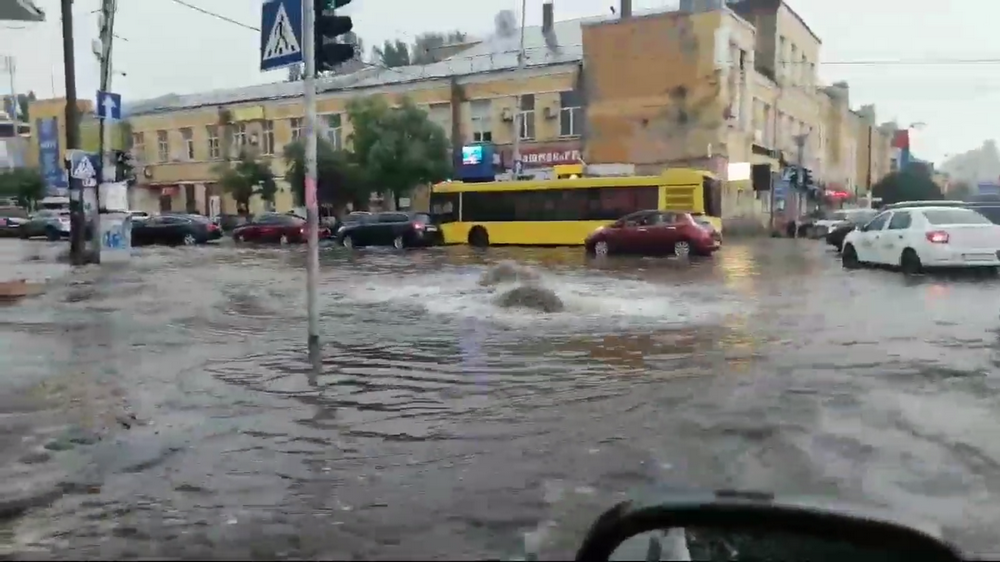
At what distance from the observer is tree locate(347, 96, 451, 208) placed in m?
44.4

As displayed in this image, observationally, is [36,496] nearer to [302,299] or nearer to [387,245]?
[302,299]

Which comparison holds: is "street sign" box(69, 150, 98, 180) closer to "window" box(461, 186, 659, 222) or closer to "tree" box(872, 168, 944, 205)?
"window" box(461, 186, 659, 222)

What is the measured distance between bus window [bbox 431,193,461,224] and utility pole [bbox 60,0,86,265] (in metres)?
14.3

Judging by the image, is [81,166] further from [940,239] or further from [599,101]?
[599,101]

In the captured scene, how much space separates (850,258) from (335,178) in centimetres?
3055

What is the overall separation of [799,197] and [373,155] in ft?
80.7

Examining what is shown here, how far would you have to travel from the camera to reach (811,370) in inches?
350

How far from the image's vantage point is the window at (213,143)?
59.0m

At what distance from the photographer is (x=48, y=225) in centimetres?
4509

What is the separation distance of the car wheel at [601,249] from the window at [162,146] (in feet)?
141

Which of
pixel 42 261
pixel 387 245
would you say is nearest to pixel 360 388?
pixel 42 261

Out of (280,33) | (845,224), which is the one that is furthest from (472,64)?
(280,33)

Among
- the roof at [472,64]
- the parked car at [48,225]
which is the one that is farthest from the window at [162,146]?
the parked car at [48,225]

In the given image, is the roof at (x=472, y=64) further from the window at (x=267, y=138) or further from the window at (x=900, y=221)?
the window at (x=900, y=221)
